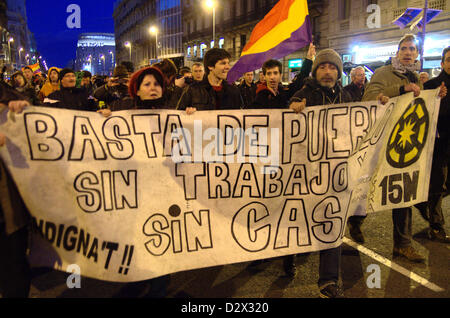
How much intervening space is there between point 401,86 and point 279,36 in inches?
Result: 55.8

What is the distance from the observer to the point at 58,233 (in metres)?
2.72

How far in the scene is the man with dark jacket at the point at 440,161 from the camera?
14.0ft

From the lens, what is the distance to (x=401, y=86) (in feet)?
12.4

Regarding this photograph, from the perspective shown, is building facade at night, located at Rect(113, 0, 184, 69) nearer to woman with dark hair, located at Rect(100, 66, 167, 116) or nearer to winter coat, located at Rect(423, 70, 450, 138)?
winter coat, located at Rect(423, 70, 450, 138)

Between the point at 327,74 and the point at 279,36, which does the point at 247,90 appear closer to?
the point at 279,36

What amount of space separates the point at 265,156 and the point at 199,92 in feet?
3.60

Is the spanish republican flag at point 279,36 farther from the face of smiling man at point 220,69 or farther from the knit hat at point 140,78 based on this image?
the knit hat at point 140,78

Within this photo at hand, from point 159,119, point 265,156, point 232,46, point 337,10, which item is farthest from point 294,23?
point 232,46

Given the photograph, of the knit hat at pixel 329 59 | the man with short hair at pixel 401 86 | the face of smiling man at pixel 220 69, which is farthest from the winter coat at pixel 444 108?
the face of smiling man at pixel 220 69

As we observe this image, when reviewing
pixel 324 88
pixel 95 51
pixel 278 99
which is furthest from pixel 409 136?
pixel 95 51

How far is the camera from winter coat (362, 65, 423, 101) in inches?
149

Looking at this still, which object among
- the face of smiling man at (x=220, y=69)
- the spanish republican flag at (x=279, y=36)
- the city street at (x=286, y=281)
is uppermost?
the spanish republican flag at (x=279, y=36)

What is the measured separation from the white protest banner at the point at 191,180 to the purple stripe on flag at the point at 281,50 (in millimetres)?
1187

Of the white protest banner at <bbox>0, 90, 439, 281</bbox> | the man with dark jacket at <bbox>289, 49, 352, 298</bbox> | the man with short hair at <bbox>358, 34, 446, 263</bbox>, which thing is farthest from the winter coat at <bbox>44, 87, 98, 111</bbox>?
the man with short hair at <bbox>358, 34, 446, 263</bbox>
